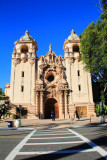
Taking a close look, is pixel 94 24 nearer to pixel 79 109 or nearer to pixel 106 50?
pixel 106 50

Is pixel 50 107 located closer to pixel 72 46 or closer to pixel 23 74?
pixel 23 74

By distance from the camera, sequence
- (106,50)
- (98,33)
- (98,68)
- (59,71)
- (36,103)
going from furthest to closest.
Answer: (59,71) < (36,103) < (98,68) < (98,33) < (106,50)

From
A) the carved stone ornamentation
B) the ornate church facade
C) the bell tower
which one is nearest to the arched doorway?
the ornate church facade

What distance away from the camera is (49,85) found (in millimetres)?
29531

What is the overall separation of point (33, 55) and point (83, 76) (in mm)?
12742

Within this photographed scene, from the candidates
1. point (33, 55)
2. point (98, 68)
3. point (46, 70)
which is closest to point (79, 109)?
point (98, 68)

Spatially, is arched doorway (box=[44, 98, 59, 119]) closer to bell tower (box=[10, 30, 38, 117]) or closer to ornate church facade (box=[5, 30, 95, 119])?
ornate church facade (box=[5, 30, 95, 119])

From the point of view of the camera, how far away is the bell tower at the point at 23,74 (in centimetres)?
2873

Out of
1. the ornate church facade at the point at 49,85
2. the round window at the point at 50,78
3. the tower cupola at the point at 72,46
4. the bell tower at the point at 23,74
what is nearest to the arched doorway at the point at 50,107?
the ornate church facade at the point at 49,85

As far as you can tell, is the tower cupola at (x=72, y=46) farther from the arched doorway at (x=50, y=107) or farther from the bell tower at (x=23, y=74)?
the arched doorway at (x=50, y=107)

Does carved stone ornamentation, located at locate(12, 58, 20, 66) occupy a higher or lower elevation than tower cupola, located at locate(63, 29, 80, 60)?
lower

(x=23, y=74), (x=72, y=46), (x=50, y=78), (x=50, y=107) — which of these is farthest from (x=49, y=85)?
(x=72, y=46)

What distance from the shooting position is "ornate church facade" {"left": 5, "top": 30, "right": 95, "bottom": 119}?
2819cm

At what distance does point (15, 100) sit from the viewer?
2847 centimetres
